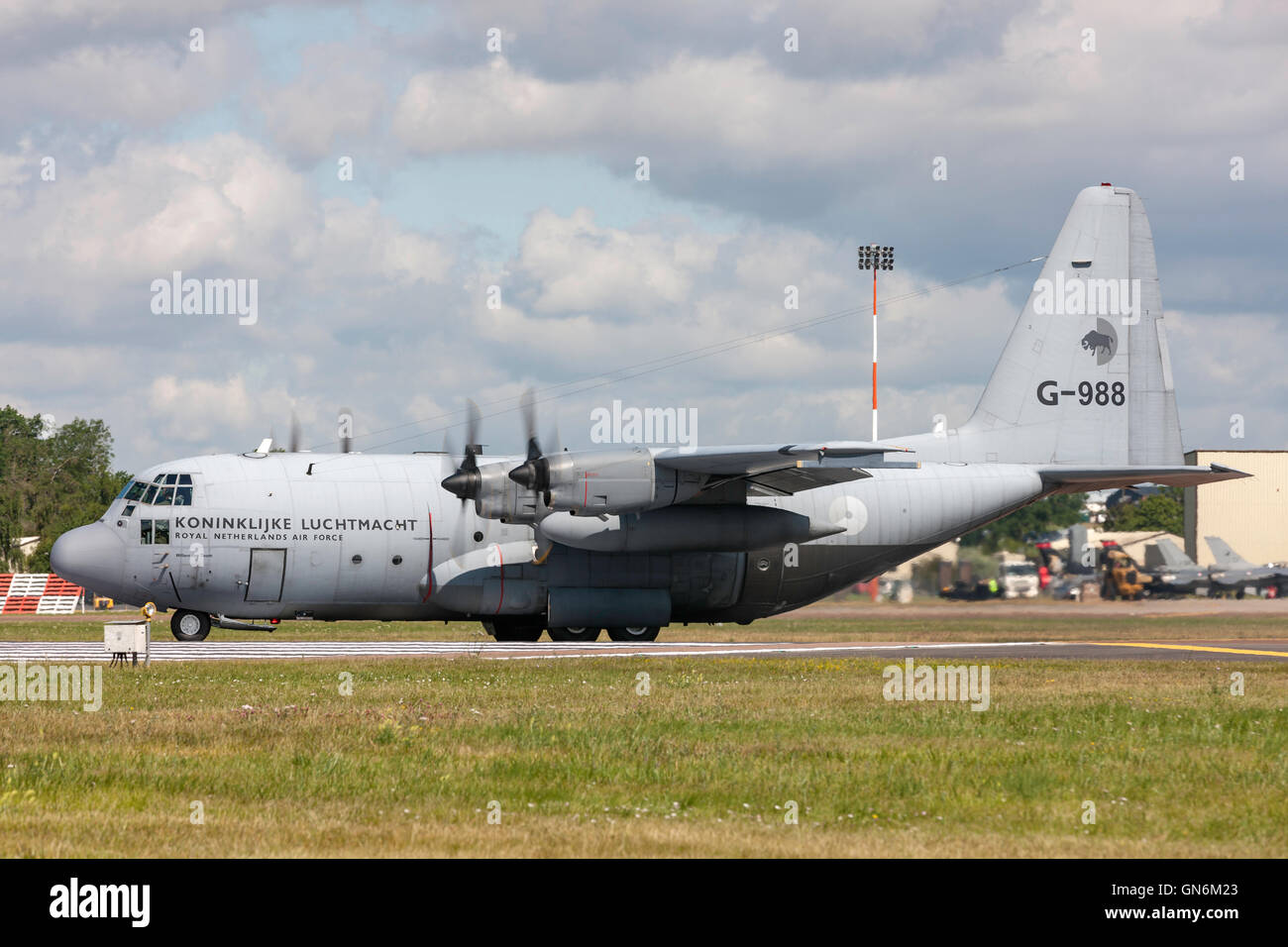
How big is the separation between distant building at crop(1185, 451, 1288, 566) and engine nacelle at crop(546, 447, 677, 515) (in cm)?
4421

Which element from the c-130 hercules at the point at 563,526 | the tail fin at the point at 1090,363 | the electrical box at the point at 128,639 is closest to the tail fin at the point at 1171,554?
the tail fin at the point at 1090,363

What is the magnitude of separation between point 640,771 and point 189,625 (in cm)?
2221

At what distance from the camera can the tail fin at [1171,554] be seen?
57.3m

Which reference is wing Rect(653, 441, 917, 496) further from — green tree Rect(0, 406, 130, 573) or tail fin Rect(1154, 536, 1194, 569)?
green tree Rect(0, 406, 130, 573)

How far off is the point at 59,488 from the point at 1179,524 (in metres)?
88.7

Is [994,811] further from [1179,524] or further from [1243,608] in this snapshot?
[1179,524]

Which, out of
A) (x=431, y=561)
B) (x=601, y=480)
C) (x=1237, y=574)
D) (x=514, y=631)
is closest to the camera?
(x=601, y=480)

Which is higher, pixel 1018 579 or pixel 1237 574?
pixel 1018 579

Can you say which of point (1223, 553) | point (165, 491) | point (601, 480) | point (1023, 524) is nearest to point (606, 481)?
point (601, 480)

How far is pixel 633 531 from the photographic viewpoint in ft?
103

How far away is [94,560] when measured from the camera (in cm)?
3189

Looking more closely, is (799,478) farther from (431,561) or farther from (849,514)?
(431,561)

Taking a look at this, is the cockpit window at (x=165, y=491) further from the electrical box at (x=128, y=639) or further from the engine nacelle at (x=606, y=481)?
the engine nacelle at (x=606, y=481)

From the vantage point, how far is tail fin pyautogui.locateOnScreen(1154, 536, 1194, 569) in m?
57.3
